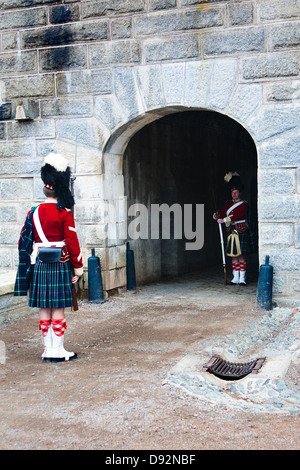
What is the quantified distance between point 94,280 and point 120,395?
3.31 metres

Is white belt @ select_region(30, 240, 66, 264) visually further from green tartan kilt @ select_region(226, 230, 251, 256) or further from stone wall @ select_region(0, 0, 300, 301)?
green tartan kilt @ select_region(226, 230, 251, 256)

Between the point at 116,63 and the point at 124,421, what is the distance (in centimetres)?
470

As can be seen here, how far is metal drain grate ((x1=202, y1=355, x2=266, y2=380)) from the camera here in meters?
4.62

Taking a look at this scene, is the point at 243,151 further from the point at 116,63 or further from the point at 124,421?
the point at 124,421

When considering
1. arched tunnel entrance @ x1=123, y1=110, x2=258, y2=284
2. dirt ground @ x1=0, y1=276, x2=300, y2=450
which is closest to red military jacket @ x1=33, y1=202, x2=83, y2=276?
dirt ground @ x1=0, y1=276, x2=300, y2=450

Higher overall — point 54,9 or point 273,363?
point 54,9

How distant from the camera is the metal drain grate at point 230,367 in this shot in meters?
4.62

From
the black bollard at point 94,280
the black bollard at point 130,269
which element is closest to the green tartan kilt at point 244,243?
the black bollard at point 130,269

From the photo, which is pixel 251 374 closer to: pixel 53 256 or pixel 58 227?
pixel 53 256

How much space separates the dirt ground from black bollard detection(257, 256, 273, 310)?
0.15 metres

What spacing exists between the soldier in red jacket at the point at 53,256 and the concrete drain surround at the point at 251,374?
42.7 inches

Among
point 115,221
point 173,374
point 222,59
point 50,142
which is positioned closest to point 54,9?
point 50,142

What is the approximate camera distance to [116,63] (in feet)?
23.8

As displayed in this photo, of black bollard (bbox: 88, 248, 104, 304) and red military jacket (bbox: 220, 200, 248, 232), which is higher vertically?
red military jacket (bbox: 220, 200, 248, 232)
